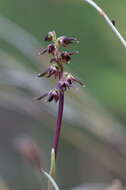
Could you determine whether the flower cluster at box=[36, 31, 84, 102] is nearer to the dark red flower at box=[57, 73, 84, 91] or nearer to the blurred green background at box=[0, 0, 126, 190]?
the dark red flower at box=[57, 73, 84, 91]

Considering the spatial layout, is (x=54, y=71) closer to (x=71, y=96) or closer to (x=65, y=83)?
(x=65, y=83)

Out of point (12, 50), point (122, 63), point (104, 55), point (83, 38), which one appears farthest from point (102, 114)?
point (12, 50)

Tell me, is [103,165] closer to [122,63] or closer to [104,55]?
[122,63]

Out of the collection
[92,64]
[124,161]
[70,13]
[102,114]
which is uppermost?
[70,13]

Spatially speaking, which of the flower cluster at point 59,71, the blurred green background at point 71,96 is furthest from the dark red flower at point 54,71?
the blurred green background at point 71,96

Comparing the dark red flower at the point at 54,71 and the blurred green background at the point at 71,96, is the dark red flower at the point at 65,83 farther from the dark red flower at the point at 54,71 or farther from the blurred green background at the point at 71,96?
the blurred green background at the point at 71,96

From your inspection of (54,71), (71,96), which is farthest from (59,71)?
(71,96)

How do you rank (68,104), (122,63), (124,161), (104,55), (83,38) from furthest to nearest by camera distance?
1. (83,38)
2. (104,55)
3. (122,63)
4. (68,104)
5. (124,161)

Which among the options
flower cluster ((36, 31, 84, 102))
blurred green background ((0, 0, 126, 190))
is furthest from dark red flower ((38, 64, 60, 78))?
blurred green background ((0, 0, 126, 190))
